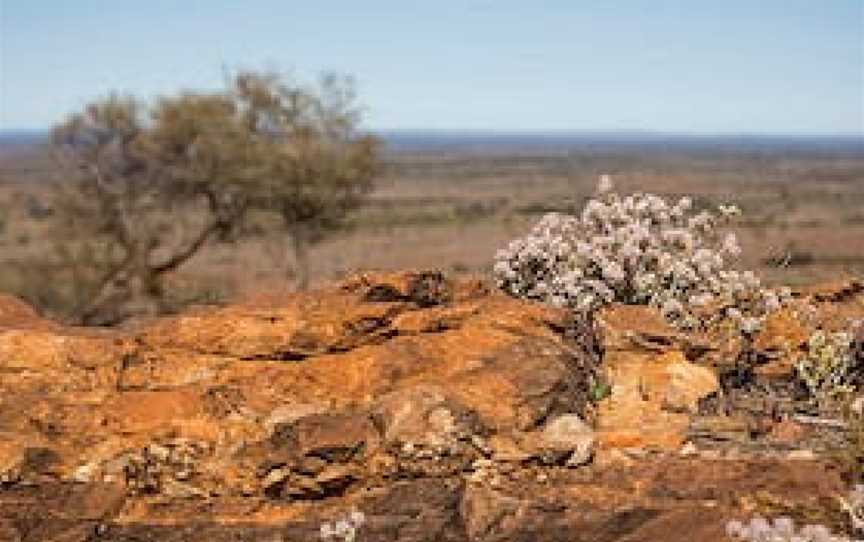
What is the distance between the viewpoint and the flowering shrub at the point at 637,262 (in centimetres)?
1109

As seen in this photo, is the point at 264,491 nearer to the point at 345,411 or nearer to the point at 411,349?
the point at 345,411

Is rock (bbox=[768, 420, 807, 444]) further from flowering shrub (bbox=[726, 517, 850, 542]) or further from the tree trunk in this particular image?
the tree trunk

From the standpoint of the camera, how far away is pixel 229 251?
274ft

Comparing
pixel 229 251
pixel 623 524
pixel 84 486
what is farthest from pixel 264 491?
pixel 229 251

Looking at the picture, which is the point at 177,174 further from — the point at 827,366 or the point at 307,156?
the point at 827,366

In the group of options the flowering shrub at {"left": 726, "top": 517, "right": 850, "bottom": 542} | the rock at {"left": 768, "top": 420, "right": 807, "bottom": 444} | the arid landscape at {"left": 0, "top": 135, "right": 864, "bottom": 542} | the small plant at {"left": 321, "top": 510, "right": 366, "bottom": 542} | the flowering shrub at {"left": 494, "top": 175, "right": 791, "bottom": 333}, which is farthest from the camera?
the flowering shrub at {"left": 494, "top": 175, "right": 791, "bottom": 333}

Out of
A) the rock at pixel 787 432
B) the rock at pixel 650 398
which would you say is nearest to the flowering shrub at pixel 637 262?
the rock at pixel 650 398

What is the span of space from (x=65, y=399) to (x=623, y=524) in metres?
3.82

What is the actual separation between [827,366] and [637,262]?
3876 millimetres

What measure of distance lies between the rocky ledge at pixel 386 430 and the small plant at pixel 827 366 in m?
0.37

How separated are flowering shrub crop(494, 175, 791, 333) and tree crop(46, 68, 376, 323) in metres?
26.0

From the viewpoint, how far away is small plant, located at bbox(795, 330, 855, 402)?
7855 mm

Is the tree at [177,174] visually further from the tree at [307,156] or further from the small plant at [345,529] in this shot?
the small plant at [345,529]

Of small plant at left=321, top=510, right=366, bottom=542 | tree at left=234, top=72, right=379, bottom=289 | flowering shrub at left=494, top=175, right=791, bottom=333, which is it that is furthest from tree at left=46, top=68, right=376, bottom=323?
small plant at left=321, top=510, right=366, bottom=542
